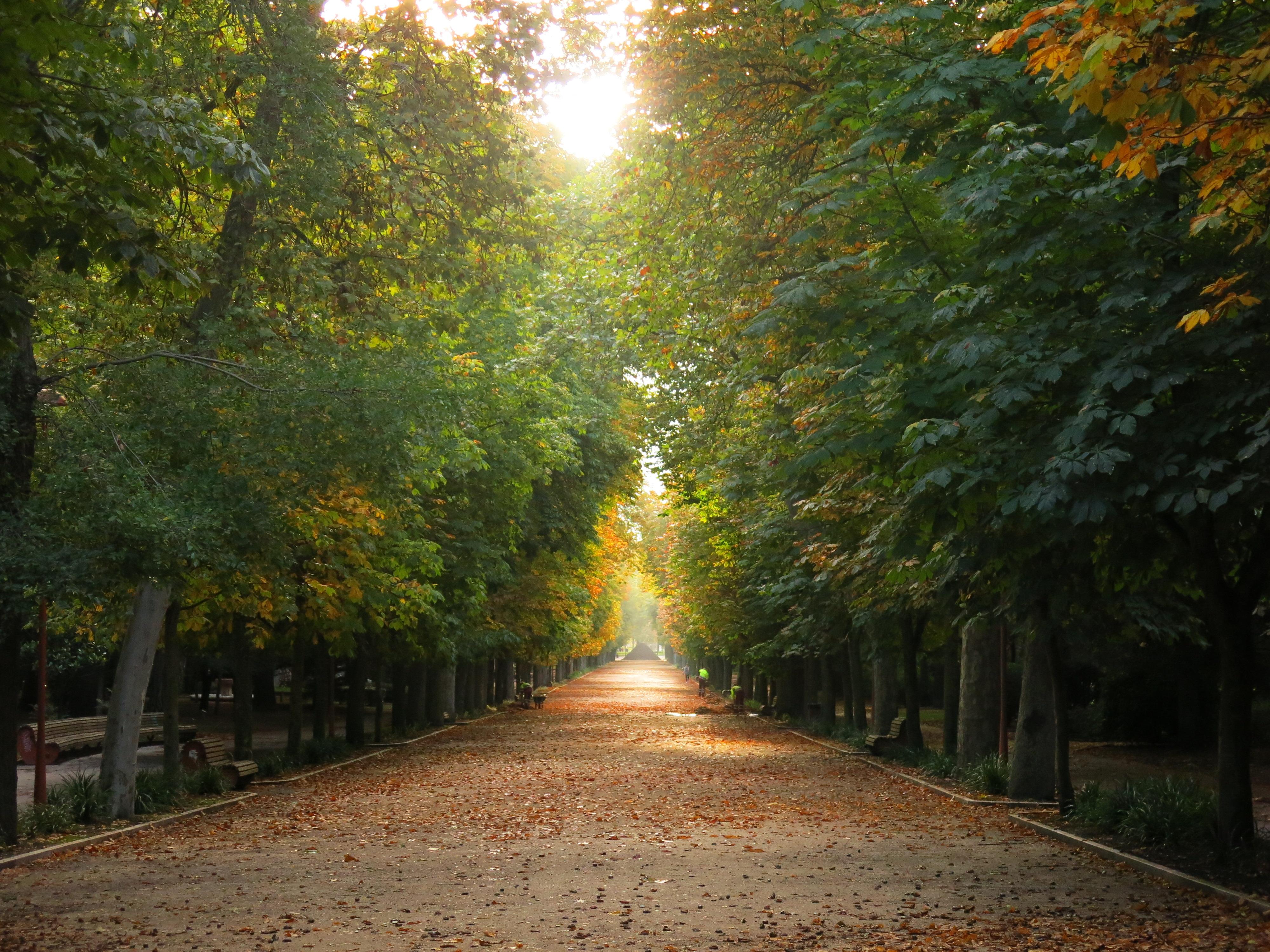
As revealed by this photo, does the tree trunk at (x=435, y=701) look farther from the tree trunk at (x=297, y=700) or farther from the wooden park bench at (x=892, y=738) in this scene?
the wooden park bench at (x=892, y=738)

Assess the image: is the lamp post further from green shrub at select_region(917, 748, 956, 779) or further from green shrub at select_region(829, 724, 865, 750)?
green shrub at select_region(829, 724, 865, 750)

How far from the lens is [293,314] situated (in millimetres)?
15891

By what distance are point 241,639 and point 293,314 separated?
9683 mm

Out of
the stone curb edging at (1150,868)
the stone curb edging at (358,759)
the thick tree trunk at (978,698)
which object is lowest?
the stone curb edging at (358,759)

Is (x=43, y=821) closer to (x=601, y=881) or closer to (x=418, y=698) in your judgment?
(x=601, y=881)

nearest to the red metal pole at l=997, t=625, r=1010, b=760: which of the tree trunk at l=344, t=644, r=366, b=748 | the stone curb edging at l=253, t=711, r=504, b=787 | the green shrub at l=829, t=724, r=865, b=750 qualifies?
the green shrub at l=829, t=724, r=865, b=750

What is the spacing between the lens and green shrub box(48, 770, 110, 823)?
47.4 ft

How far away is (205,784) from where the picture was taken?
18.0 metres

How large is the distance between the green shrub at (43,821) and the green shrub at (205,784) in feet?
12.6

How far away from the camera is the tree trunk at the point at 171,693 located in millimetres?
17312

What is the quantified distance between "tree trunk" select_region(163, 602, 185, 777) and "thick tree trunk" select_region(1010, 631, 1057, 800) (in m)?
11.2

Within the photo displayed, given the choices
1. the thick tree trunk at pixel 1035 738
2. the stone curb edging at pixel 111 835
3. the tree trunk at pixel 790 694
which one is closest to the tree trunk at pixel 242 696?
the stone curb edging at pixel 111 835

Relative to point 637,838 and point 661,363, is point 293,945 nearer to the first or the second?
point 637,838

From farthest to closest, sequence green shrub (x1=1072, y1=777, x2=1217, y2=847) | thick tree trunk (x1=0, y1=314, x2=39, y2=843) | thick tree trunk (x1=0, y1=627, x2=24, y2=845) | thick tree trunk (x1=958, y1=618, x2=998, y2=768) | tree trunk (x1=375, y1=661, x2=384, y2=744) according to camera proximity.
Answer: tree trunk (x1=375, y1=661, x2=384, y2=744) < thick tree trunk (x1=958, y1=618, x2=998, y2=768) < thick tree trunk (x1=0, y1=627, x2=24, y2=845) < green shrub (x1=1072, y1=777, x2=1217, y2=847) < thick tree trunk (x1=0, y1=314, x2=39, y2=843)
